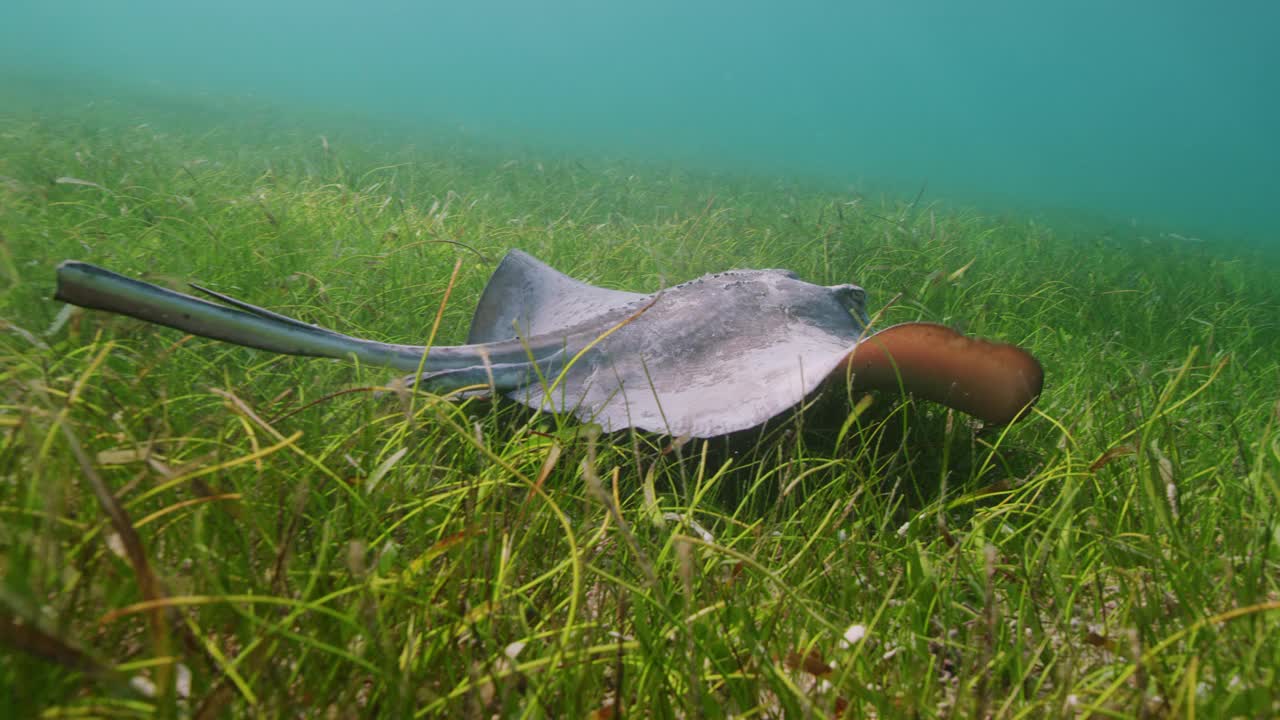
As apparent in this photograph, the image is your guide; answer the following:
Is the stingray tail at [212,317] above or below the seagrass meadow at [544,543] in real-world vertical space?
above

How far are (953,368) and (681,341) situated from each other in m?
0.92

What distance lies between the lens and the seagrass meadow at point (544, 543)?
2.96ft

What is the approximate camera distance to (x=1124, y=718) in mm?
914

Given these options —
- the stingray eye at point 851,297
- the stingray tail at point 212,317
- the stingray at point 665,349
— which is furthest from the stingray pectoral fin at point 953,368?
the stingray tail at point 212,317

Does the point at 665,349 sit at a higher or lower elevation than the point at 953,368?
lower

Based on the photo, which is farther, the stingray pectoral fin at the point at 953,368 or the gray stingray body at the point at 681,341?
the gray stingray body at the point at 681,341

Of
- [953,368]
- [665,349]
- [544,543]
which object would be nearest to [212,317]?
[544,543]

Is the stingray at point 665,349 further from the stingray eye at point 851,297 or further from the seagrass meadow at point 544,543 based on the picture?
the seagrass meadow at point 544,543

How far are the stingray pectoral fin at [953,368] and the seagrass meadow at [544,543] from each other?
130mm

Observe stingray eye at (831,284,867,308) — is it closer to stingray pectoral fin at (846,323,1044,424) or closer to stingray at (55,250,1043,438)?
stingray at (55,250,1043,438)

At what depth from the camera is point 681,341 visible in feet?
8.05

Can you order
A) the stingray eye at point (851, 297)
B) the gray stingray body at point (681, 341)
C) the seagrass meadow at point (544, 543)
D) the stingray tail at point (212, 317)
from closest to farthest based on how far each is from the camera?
the seagrass meadow at point (544, 543)
the stingray tail at point (212, 317)
the gray stingray body at point (681, 341)
the stingray eye at point (851, 297)

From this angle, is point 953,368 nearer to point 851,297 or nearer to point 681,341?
point 681,341

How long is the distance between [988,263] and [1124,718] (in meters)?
6.33
